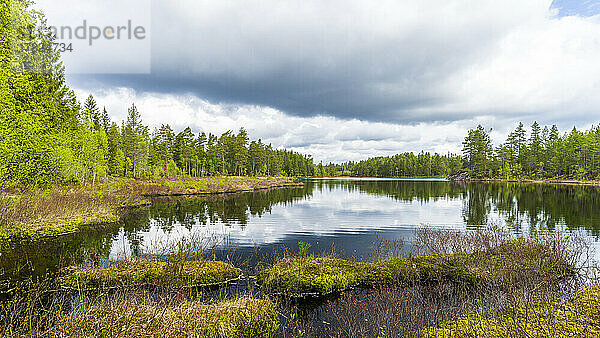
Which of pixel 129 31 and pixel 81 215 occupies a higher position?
pixel 129 31

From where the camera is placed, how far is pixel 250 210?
37656 millimetres

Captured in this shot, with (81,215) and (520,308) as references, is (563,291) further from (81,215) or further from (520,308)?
(81,215)

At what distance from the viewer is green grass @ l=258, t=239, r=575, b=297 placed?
1199cm

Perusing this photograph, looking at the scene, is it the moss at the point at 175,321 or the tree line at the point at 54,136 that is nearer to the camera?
the moss at the point at 175,321

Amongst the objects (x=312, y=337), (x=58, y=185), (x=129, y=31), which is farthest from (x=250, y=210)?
(x=312, y=337)

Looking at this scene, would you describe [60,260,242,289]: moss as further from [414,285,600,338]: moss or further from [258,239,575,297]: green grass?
[414,285,600,338]: moss

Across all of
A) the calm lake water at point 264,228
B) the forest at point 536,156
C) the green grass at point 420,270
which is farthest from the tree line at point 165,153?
the forest at point 536,156

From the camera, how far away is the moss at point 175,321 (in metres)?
6.87

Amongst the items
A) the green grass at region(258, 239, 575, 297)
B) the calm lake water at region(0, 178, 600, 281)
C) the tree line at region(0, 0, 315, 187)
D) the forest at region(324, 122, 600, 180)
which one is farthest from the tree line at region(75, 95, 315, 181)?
the forest at region(324, 122, 600, 180)

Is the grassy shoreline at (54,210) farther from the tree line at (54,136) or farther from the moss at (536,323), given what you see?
the moss at (536,323)

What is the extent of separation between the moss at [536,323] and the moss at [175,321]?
15.5 ft

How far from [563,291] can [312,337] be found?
10326 millimetres

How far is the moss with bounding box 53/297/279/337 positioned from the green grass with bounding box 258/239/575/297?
2.68m

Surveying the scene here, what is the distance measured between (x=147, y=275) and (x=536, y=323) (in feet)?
45.5
